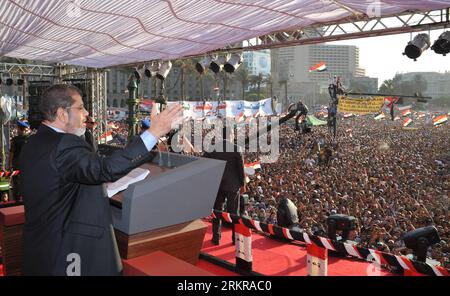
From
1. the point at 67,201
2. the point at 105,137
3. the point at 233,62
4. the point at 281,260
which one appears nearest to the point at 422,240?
the point at 281,260

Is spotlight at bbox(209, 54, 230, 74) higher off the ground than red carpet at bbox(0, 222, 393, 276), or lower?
higher

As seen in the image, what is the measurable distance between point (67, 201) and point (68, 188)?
77 millimetres

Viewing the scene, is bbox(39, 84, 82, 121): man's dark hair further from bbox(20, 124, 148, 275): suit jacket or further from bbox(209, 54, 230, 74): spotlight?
bbox(209, 54, 230, 74): spotlight

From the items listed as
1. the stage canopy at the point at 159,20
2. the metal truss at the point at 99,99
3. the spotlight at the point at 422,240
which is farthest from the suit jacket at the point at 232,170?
the metal truss at the point at 99,99

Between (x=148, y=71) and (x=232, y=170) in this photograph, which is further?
(x=148, y=71)

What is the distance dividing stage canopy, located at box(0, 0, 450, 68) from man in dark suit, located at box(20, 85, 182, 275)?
3012mm

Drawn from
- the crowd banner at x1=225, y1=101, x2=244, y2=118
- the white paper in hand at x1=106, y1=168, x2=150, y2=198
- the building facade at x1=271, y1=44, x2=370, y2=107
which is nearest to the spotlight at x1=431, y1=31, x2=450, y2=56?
the white paper in hand at x1=106, y1=168, x2=150, y2=198

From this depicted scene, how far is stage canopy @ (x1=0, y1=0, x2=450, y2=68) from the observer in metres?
4.92

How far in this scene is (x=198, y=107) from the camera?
24516mm

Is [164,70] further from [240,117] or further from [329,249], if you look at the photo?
[240,117]

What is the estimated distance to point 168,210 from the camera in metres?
3.04

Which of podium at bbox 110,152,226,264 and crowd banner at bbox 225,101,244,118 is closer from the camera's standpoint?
podium at bbox 110,152,226,264

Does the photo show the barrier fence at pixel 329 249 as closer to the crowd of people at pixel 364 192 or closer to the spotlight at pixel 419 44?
the crowd of people at pixel 364 192
